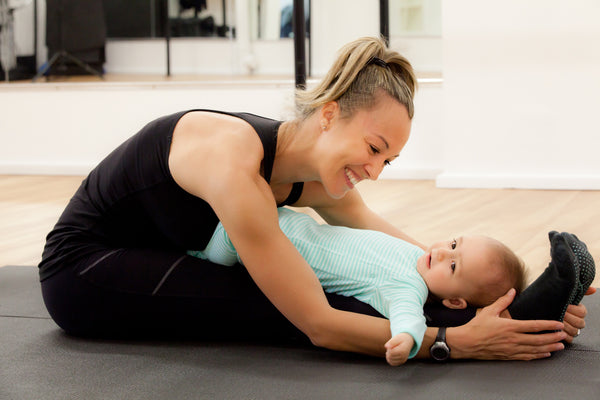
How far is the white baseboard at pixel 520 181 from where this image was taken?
4.03 metres

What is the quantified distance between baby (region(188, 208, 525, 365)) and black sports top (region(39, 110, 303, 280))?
0.28 feet

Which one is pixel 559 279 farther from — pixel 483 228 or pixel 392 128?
pixel 483 228

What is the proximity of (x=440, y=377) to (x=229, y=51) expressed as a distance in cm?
374

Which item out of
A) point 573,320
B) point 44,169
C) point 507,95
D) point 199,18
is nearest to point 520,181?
point 507,95

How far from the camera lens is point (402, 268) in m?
1.69

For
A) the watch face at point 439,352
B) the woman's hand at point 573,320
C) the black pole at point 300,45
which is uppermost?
the black pole at point 300,45

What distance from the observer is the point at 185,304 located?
5.68 ft

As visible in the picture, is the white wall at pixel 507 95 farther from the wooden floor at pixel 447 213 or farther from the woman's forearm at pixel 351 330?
the woman's forearm at pixel 351 330

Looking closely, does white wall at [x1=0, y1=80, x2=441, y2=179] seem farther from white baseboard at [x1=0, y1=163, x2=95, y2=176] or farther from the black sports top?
the black sports top

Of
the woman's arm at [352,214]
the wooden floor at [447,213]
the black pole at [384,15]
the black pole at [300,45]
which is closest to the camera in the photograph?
the woman's arm at [352,214]

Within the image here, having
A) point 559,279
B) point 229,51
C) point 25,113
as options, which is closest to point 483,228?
point 559,279

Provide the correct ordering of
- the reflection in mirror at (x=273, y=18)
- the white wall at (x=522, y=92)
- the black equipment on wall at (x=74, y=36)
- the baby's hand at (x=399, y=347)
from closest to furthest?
the baby's hand at (x=399, y=347)
the white wall at (x=522, y=92)
the reflection in mirror at (x=273, y=18)
the black equipment on wall at (x=74, y=36)

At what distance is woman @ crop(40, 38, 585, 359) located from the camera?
4.96 ft

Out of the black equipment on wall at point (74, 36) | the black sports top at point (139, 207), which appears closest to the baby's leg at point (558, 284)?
the black sports top at point (139, 207)
